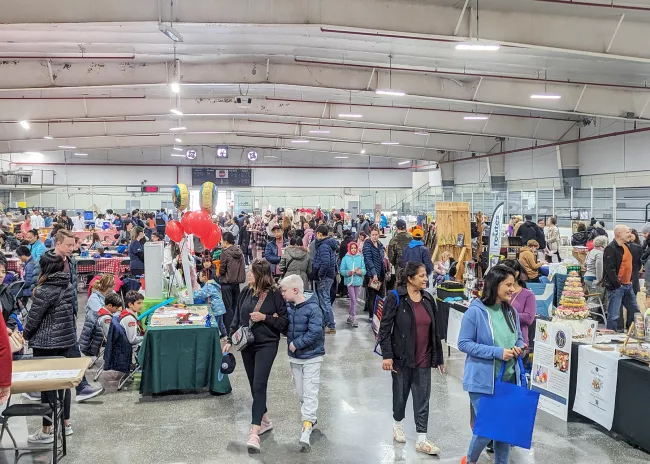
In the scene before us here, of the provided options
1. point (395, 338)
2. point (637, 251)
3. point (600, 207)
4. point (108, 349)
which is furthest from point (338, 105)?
point (395, 338)

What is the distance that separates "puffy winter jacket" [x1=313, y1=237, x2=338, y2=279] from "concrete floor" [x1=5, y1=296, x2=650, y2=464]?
2.07 m

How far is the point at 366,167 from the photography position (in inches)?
1277

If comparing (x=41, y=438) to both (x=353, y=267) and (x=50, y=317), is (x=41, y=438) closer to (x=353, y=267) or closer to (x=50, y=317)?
(x=50, y=317)

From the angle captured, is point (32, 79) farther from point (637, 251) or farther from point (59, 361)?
point (637, 251)

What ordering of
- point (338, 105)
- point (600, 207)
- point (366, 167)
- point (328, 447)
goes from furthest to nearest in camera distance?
point (366, 167) → point (338, 105) → point (600, 207) → point (328, 447)

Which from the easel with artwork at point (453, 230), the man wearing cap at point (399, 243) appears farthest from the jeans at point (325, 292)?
the easel with artwork at point (453, 230)

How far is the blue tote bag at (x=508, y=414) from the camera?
142 inches

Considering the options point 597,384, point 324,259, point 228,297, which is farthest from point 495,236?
point 597,384

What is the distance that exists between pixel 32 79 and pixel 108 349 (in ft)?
33.2

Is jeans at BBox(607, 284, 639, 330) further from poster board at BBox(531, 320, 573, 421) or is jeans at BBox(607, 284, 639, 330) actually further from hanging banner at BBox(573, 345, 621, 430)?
hanging banner at BBox(573, 345, 621, 430)

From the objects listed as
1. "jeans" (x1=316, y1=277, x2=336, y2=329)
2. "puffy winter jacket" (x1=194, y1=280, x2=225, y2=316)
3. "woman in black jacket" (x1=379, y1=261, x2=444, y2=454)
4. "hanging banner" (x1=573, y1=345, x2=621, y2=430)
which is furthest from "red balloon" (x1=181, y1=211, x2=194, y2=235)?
"hanging banner" (x1=573, y1=345, x2=621, y2=430)

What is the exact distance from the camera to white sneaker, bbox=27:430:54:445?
4656 millimetres

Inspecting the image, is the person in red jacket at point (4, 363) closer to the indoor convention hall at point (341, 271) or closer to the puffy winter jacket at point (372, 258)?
the indoor convention hall at point (341, 271)

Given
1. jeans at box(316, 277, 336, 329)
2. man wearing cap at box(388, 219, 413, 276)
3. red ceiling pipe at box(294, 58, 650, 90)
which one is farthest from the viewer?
red ceiling pipe at box(294, 58, 650, 90)
